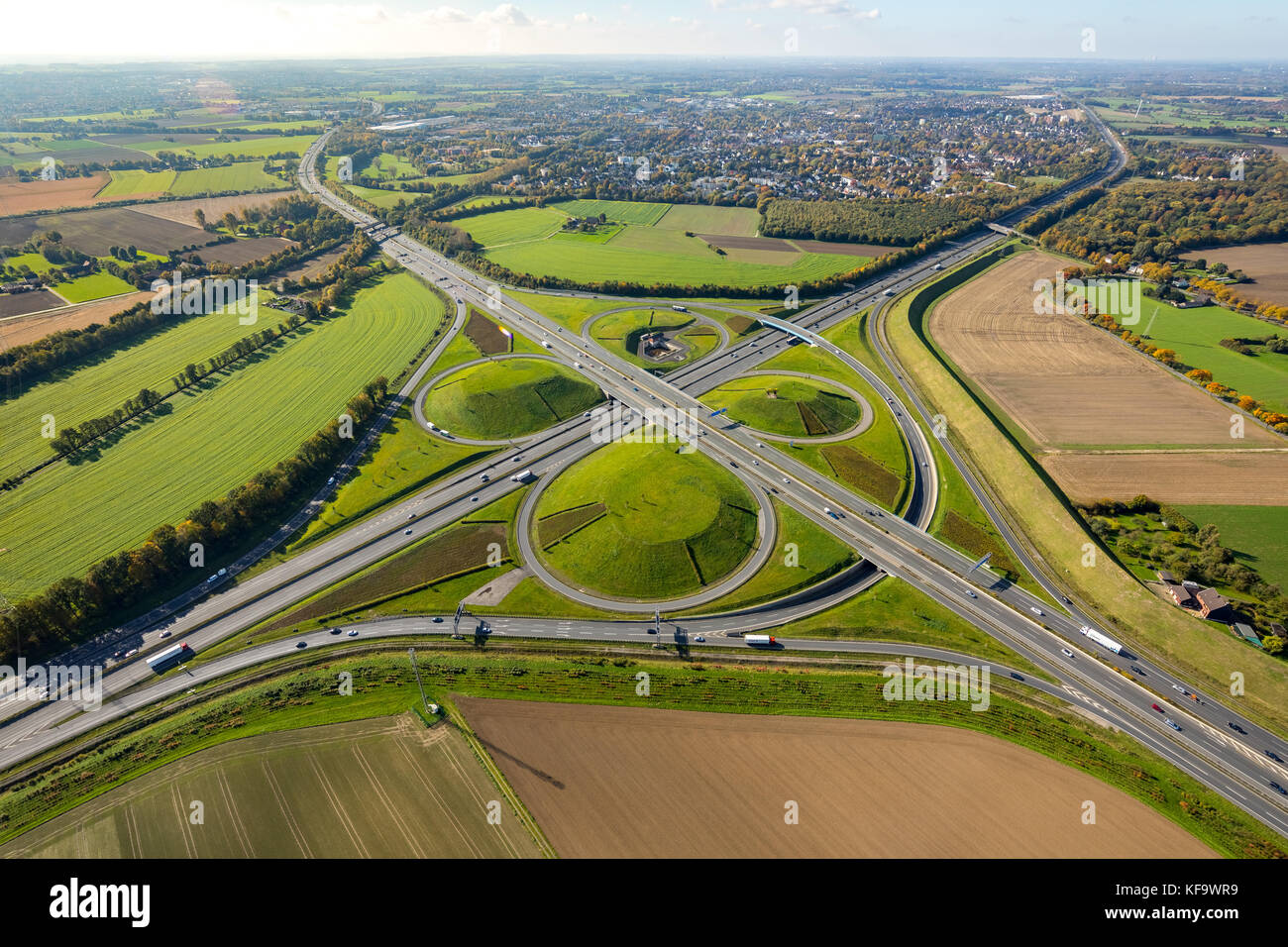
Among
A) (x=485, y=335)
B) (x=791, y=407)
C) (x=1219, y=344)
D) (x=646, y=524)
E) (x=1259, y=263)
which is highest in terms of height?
(x=1259, y=263)

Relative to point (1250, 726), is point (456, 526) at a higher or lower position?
higher

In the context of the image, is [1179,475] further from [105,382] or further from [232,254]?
[232,254]

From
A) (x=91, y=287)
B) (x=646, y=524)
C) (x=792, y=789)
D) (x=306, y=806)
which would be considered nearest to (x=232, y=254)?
(x=91, y=287)

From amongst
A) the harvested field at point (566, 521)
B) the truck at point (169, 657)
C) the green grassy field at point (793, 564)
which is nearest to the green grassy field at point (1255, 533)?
the green grassy field at point (793, 564)

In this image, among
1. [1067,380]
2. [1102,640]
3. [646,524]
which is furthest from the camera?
[1067,380]
